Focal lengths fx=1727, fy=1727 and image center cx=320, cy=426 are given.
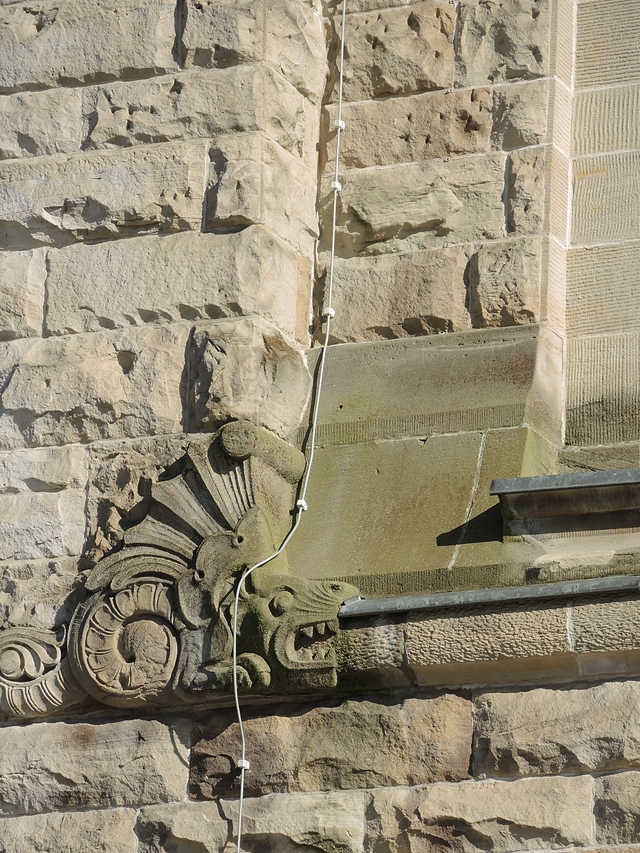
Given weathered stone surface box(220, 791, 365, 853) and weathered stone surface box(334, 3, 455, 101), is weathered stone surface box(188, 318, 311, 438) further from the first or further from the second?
weathered stone surface box(220, 791, 365, 853)

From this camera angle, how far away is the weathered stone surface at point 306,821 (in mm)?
4129

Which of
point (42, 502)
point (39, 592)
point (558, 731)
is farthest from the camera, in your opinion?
point (42, 502)

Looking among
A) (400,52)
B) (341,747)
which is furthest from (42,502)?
(400,52)

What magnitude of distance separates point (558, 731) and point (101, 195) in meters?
2.07

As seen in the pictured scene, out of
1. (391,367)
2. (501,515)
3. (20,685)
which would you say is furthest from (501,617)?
(20,685)

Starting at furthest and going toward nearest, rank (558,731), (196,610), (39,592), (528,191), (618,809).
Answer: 1. (528,191)
2. (39,592)
3. (196,610)
4. (558,731)
5. (618,809)

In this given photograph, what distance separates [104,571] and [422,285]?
4.00ft

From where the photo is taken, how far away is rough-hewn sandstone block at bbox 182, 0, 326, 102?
5031 millimetres

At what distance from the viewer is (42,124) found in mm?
5176

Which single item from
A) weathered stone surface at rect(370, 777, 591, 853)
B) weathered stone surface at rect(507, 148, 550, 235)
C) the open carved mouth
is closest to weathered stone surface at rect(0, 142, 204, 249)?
weathered stone surface at rect(507, 148, 550, 235)

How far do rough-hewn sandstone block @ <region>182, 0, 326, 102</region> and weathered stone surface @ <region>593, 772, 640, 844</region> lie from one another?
232cm

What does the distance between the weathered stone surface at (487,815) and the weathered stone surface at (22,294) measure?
175cm

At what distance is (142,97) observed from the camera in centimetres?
509

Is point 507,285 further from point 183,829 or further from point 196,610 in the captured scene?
point 183,829
